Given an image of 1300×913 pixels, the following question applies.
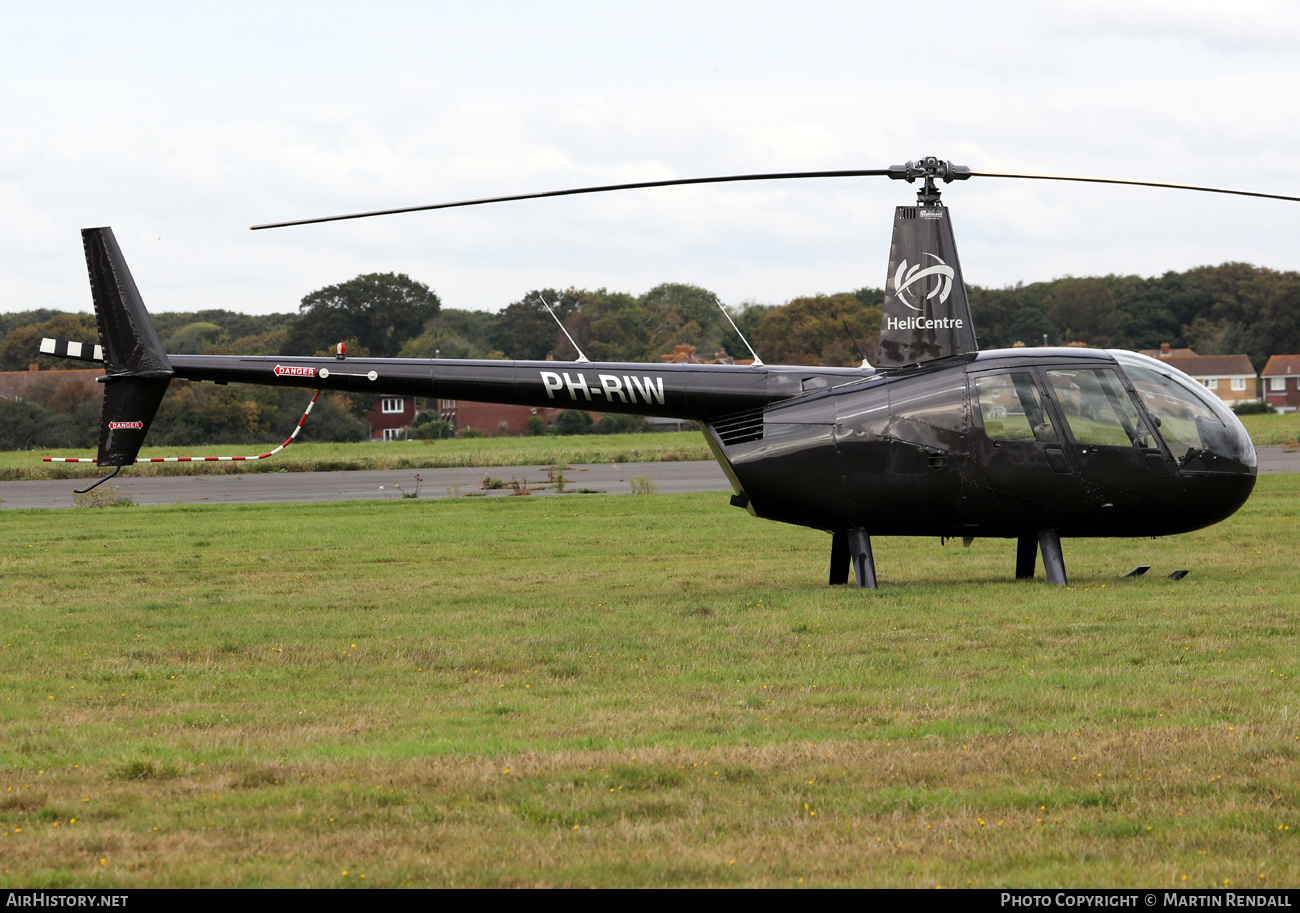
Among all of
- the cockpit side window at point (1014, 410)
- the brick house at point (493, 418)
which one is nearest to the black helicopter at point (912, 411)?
the cockpit side window at point (1014, 410)

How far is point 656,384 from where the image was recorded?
1459 centimetres

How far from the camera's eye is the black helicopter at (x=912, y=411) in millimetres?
13766

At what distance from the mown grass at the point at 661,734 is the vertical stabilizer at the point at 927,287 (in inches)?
113

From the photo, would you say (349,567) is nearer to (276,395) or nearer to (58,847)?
(58,847)

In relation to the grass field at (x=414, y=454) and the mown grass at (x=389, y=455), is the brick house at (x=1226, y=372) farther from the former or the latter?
the mown grass at (x=389, y=455)

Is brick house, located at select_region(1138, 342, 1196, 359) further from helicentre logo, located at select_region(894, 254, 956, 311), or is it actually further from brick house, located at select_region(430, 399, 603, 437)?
helicentre logo, located at select_region(894, 254, 956, 311)

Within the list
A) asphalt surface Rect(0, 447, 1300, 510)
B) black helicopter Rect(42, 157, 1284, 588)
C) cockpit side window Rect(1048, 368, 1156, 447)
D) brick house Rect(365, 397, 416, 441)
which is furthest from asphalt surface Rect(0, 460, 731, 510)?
brick house Rect(365, 397, 416, 441)

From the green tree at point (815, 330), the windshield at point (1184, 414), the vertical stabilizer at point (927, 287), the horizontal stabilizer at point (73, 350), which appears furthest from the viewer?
the green tree at point (815, 330)

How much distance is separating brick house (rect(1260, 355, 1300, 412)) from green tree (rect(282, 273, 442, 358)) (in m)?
77.6

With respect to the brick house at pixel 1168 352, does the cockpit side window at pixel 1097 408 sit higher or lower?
lower

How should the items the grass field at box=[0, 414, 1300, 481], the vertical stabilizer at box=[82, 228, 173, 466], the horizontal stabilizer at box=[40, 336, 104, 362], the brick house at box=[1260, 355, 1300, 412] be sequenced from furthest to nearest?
the brick house at box=[1260, 355, 1300, 412]
the grass field at box=[0, 414, 1300, 481]
the horizontal stabilizer at box=[40, 336, 104, 362]
the vertical stabilizer at box=[82, 228, 173, 466]

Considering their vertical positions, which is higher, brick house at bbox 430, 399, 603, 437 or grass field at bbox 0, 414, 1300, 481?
brick house at bbox 430, 399, 603, 437

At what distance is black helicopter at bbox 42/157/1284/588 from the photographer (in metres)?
13.8
